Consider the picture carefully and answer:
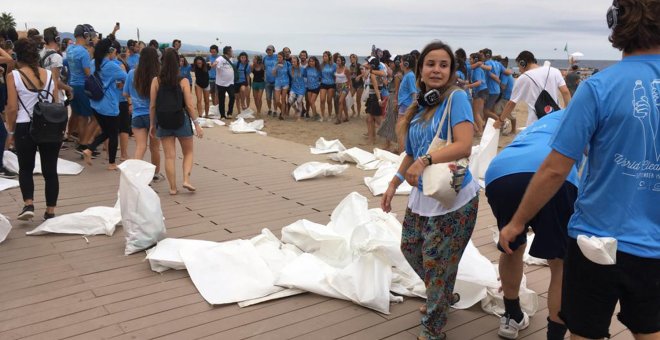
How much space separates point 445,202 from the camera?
8.96 feet

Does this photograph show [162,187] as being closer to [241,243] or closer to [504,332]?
[241,243]

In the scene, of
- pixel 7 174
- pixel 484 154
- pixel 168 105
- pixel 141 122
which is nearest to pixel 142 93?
pixel 141 122

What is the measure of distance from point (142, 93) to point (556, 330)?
527cm

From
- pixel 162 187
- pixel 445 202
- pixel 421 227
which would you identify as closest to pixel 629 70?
pixel 445 202

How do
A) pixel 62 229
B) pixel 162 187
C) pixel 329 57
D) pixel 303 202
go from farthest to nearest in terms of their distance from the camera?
pixel 329 57, pixel 162 187, pixel 303 202, pixel 62 229

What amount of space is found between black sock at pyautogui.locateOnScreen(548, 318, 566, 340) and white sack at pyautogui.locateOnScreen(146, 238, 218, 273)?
2469mm

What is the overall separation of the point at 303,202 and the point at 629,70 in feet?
14.7

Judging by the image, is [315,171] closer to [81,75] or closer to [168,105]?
[168,105]

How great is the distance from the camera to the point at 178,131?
630 centimetres

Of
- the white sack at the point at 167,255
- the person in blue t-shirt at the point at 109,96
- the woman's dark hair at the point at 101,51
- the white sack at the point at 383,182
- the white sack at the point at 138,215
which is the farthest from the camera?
the woman's dark hair at the point at 101,51

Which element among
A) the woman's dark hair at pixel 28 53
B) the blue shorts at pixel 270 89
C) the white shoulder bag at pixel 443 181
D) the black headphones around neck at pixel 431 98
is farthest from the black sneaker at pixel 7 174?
the blue shorts at pixel 270 89

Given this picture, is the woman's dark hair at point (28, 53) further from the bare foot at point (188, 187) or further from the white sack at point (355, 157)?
the white sack at point (355, 157)

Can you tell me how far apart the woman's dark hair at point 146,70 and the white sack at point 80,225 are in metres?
2.00

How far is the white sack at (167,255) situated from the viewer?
400 centimetres
